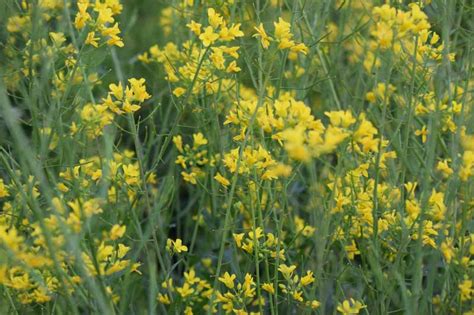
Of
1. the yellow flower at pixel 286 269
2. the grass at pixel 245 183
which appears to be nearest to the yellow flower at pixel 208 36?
the grass at pixel 245 183

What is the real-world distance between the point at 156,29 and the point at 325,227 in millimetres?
2871

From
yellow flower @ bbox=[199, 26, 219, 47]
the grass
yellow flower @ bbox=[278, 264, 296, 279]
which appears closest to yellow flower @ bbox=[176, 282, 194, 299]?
the grass

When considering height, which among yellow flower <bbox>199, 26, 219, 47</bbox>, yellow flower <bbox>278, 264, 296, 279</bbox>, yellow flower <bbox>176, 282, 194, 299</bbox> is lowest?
yellow flower <bbox>176, 282, 194, 299</bbox>

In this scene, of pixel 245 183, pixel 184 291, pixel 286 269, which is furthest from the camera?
pixel 245 183

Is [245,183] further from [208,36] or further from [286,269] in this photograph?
[208,36]

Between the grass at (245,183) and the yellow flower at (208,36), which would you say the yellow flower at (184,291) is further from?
the yellow flower at (208,36)

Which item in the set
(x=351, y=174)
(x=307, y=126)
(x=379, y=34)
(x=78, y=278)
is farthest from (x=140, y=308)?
(x=379, y=34)

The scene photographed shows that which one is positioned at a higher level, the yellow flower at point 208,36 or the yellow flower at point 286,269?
the yellow flower at point 208,36

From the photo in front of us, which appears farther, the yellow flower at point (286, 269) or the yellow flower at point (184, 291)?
the yellow flower at point (184, 291)

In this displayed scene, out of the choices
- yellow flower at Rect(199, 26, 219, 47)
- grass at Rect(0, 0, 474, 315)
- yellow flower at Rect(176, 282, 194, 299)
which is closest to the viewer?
grass at Rect(0, 0, 474, 315)

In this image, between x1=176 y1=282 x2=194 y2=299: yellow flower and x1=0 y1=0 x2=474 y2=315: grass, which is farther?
x1=176 y1=282 x2=194 y2=299: yellow flower

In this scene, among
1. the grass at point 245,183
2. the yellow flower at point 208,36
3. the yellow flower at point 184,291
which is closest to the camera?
the grass at point 245,183

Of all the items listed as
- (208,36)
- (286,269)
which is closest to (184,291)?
(286,269)

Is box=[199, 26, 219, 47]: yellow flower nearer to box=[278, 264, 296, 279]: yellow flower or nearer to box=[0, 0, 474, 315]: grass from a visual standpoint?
box=[0, 0, 474, 315]: grass
